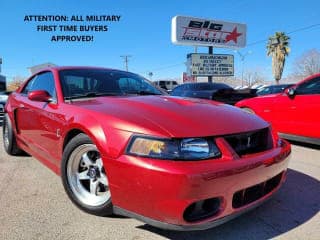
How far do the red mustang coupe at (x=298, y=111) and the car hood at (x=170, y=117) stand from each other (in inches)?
120

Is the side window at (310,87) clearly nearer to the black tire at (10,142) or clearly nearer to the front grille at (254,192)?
the front grille at (254,192)

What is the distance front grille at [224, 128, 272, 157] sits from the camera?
2.42 meters

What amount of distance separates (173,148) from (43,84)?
7.97ft

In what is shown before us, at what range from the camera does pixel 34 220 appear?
2752mm

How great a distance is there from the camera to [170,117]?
98.4 inches

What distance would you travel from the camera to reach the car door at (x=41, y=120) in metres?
3.23

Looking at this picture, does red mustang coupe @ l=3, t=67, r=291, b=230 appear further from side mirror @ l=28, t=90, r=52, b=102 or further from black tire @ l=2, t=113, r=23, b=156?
black tire @ l=2, t=113, r=23, b=156

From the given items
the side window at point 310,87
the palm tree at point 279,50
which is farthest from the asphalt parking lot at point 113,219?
the palm tree at point 279,50

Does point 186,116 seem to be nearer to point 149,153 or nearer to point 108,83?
point 149,153

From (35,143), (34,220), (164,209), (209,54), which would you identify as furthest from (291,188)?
(209,54)

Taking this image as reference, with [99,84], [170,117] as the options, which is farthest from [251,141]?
[99,84]

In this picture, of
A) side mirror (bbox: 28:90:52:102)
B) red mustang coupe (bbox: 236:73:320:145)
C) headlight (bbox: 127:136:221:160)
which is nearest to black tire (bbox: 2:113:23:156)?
side mirror (bbox: 28:90:52:102)

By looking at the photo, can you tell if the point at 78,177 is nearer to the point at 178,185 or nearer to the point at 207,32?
the point at 178,185

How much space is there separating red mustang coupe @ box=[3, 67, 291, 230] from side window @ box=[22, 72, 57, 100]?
0.22 metres
